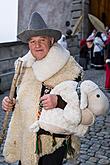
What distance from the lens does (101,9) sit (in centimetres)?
1744

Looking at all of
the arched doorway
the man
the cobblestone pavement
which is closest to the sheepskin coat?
the man

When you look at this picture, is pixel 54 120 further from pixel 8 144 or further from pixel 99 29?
pixel 99 29

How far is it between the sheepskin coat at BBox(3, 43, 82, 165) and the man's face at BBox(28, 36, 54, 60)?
Answer: 3cm

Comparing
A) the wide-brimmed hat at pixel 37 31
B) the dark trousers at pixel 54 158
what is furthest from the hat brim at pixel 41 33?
the dark trousers at pixel 54 158

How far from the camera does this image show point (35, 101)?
2355mm

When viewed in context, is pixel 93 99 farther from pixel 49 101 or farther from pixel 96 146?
pixel 96 146

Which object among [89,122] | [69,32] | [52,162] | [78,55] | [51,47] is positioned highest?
[69,32]

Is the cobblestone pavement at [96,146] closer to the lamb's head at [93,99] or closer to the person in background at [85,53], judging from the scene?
the lamb's head at [93,99]

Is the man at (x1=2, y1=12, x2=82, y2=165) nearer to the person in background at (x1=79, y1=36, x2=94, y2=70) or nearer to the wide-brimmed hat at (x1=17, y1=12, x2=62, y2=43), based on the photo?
the wide-brimmed hat at (x1=17, y1=12, x2=62, y2=43)

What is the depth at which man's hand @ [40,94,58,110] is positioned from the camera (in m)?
2.21

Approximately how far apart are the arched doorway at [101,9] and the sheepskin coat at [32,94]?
14900 mm

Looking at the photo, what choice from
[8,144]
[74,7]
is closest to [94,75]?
[74,7]

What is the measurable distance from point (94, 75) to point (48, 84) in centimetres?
943

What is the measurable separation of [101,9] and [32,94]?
15659mm
